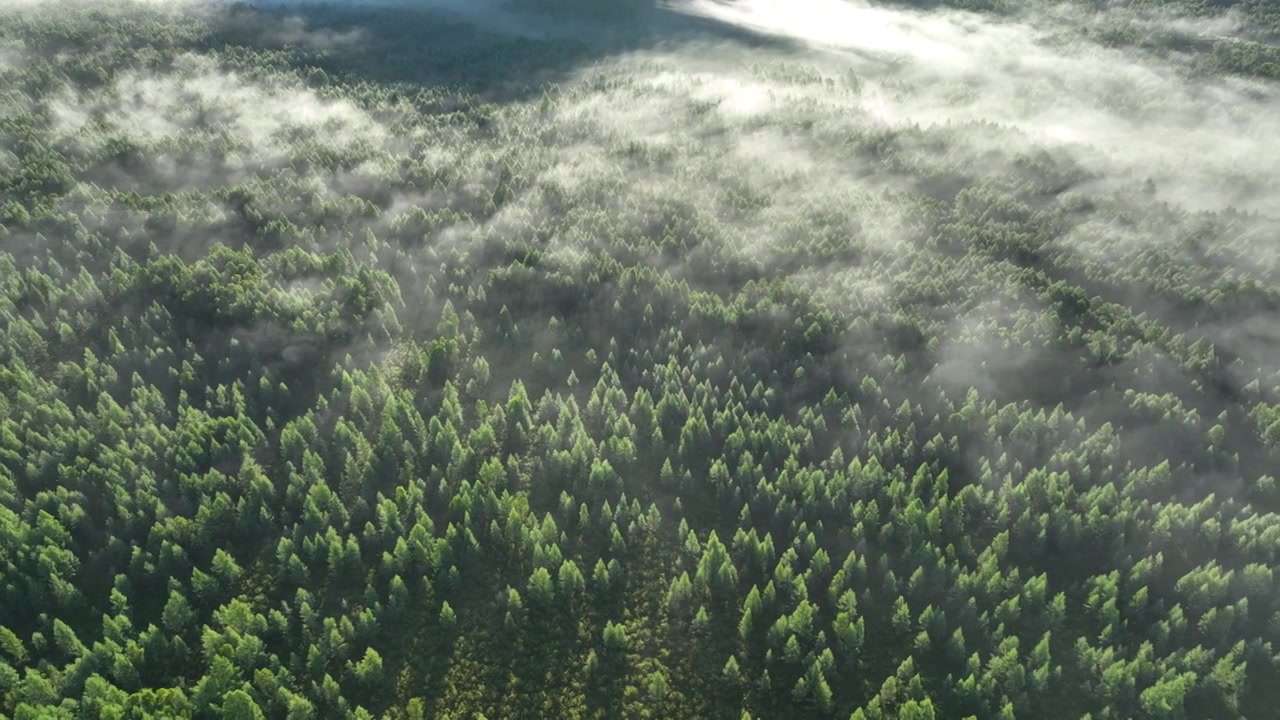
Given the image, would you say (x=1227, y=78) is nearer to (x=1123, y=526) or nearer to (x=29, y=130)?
(x=1123, y=526)

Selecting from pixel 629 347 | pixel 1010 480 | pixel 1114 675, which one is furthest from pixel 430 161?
pixel 1114 675

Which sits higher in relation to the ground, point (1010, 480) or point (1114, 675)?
point (1010, 480)

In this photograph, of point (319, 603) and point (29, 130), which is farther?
point (29, 130)

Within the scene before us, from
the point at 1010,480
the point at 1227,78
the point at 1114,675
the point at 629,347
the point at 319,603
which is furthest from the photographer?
the point at 1227,78

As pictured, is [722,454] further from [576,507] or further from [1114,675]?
[1114,675]

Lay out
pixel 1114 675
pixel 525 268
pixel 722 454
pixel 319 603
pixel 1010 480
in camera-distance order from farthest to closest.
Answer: pixel 525 268, pixel 722 454, pixel 1010 480, pixel 319 603, pixel 1114 675

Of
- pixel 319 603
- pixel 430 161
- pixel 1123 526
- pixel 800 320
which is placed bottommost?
pixel 319 603
